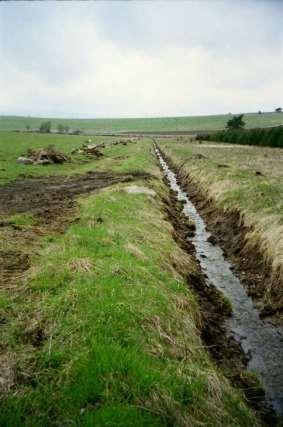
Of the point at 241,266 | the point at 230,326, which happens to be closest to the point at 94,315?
the point at 230,326

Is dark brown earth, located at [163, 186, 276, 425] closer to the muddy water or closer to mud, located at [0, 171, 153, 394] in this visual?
the muddy water

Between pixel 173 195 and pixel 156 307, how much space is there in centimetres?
2332

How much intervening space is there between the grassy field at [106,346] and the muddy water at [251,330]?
1.41 meters

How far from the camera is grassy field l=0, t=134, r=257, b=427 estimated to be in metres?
7.20

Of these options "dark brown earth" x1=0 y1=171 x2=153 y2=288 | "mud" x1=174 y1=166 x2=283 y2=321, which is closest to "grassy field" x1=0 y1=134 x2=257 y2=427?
"dark brown earth" x1=0 y1=171 x2=153 y2=288

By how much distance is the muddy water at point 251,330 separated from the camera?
977 centimetres

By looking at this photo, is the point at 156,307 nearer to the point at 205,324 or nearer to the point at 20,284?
the point at 205,324

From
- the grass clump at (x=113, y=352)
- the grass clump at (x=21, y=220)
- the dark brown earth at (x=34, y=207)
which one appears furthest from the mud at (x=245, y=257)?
the grass clump at (x=21, y=220)

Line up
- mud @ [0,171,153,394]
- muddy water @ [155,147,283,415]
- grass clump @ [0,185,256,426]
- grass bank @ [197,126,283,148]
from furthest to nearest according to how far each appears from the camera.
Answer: grass bank @ [197,126,283,148]
muddy water @ [155,147,283,415]
mud @ [0,171,153,394]
grass clump @ [0,185,256,426]

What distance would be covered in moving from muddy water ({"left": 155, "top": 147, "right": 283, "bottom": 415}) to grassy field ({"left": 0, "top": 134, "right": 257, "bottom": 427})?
141 centimetres

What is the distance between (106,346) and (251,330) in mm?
5264

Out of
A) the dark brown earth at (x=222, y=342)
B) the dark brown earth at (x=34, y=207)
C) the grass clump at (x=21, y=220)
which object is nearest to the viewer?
the dark brown earth at (x=222, y=342)

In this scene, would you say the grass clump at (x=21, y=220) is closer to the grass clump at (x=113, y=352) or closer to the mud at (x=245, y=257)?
the grass clump at (x=113, y=352)

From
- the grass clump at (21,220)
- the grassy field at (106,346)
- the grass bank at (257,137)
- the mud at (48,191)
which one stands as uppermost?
the grassy field at (106,346)
